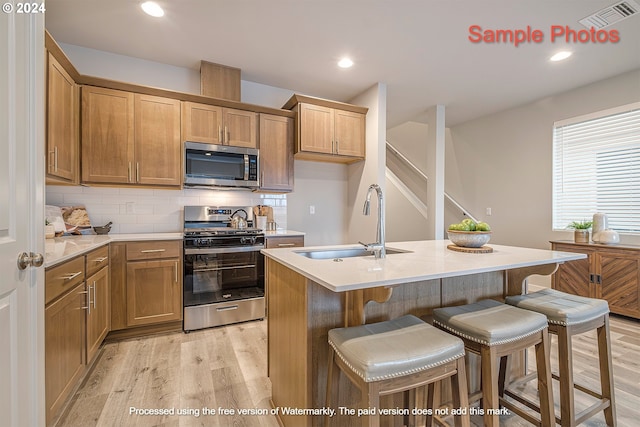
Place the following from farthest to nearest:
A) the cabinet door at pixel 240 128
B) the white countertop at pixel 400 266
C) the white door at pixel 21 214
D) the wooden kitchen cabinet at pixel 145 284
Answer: the cabinet door at pixel 240 128 → the wooden kitchen cabinet at pixel 145 284 → the white countertop at pixel 400 266 → the white door at pixel 21 214

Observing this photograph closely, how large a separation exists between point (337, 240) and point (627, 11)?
3.48 m

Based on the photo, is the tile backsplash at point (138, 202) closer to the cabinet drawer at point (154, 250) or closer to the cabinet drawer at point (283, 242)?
the cabinet drawer at point (154, 250)

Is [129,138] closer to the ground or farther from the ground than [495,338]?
farther from the ground

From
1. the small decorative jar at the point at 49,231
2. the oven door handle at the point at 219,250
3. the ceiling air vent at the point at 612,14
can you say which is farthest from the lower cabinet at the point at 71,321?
the ceiling air vent at the point at 612,14

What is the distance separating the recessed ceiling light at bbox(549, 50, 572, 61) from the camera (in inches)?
111

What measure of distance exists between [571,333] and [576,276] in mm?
2450

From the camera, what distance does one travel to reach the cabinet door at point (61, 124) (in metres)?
2.02

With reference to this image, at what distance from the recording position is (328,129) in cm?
344

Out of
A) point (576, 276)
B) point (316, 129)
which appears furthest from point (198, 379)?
point (576, 276)

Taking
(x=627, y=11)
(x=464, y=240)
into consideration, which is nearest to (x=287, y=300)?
(x=464, y=240)

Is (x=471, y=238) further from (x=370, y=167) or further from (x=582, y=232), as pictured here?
(x=582, y=232)

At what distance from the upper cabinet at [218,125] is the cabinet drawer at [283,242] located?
107 cm

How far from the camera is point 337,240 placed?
13.5 feet

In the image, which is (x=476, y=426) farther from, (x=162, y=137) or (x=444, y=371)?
(x=162, y=137)
